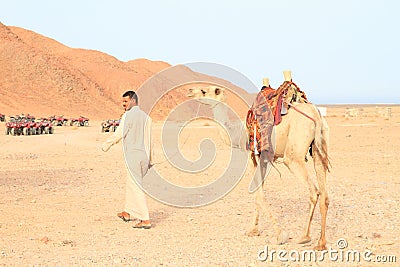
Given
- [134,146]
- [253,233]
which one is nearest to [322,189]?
[253,233]

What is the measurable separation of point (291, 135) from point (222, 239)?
6.18 feet

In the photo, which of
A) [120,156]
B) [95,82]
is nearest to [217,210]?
[120,156]

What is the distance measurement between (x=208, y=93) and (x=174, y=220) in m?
2.67

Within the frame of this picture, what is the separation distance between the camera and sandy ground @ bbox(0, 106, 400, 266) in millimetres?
7125

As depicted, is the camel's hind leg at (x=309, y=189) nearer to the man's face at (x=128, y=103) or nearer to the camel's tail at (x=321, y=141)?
the camel's tail at (x=321, y=141)

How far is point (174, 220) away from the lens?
989cm

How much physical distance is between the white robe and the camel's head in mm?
1264

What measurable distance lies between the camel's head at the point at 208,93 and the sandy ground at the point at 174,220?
2.17 metres

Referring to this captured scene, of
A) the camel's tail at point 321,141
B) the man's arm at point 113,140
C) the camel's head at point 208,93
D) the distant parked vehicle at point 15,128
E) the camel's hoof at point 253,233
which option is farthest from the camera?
the distant parked vehicle at point 15,128

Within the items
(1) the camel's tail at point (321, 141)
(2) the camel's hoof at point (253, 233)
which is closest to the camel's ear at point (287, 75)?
(1) the camel's tail at point (321, 141)

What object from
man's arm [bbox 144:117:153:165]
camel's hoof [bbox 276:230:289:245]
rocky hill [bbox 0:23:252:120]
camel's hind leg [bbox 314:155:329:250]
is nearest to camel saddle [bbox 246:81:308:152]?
camel's hind leg [bbox 314:155:329:250]

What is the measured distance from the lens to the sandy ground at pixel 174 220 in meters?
7.12

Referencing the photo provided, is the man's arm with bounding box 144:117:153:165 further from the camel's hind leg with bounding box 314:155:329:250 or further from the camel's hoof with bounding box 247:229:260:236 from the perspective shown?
the camel's hind leg with bounding box 314:155:329:250

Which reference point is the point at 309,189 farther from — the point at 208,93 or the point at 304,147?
the point at 208,93
